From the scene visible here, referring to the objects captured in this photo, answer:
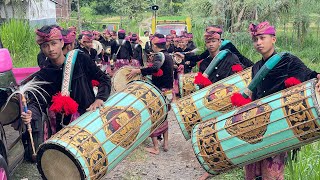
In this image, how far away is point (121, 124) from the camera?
3.96m

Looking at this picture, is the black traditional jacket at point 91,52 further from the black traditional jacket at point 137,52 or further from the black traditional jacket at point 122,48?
the black traditional jacket at point 137,52

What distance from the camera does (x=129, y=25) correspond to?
2798 cm

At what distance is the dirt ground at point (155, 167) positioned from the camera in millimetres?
4953

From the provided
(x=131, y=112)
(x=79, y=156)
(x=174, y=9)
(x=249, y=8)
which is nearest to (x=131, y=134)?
→ (x=131, y=112)

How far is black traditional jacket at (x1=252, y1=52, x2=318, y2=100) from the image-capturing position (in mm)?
3586

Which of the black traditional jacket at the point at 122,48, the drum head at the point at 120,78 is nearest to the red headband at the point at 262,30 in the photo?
the drum head at the point at 120,78

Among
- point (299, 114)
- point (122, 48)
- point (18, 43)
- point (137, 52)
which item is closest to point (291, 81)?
point (299, 114)

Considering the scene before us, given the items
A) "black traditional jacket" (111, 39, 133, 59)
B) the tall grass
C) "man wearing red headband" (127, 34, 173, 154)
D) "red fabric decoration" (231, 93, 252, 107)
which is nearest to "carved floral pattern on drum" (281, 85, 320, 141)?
"red fabric decoration" (231, 93, 252, 107)

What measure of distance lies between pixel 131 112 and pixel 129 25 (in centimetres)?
2430

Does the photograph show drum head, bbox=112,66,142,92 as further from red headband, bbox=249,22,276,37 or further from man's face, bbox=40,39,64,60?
red headband, bbox=249,22,276,37

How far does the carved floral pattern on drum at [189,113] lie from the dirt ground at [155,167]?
1.89 ft

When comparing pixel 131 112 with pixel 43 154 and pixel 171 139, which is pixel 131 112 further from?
pixel 171 139

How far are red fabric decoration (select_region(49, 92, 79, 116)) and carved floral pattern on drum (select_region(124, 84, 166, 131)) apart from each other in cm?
57

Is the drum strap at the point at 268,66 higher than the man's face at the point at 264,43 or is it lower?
lower
